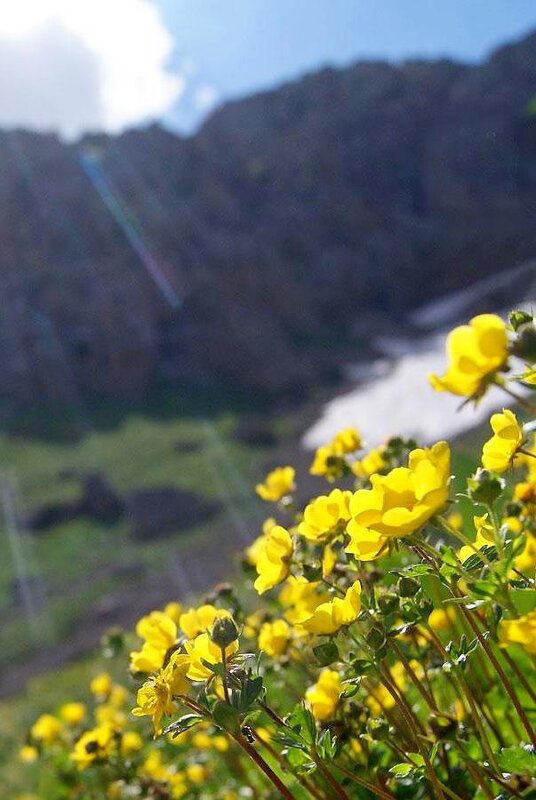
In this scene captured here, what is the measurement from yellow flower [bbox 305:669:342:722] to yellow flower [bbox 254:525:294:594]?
299 mm

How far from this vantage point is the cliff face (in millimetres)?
45750

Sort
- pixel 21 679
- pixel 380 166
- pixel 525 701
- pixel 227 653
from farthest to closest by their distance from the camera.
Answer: pixel 380 166 < pixel 21 679 < pixel 525 701 < pixel 227 653

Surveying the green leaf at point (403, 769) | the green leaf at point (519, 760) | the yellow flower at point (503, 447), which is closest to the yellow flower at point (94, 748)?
the green leaf at point (403, 769)

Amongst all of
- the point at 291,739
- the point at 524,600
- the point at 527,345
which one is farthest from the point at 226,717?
the point at 524,600

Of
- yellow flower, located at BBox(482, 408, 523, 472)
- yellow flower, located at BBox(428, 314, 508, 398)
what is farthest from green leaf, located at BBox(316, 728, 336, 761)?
yellow flower, located at BBox(428, 314, 508, 398)

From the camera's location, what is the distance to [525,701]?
1.75 m

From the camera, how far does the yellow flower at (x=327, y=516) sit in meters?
1.32

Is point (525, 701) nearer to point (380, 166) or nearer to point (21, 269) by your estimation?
point (21, 269)

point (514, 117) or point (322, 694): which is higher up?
point (514, 117)

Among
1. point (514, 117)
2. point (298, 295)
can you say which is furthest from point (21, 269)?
point (514, 117)

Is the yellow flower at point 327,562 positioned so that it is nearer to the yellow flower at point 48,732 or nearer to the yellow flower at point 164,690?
the yellow flower at point 164,690

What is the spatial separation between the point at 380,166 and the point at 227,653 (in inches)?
2677

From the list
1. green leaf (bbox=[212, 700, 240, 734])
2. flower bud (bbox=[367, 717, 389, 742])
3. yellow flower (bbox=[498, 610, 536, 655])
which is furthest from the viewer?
flower bud (bbox=[367, 717, 389, 742])

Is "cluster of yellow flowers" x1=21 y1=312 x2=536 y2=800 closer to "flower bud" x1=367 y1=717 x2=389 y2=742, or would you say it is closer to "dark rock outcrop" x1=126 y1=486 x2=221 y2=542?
"flower bud" x1=367 y1=717 x2=389 y2=742
